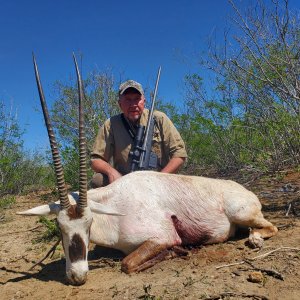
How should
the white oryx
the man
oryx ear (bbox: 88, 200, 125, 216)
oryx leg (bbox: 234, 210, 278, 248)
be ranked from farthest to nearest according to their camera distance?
the man → oryx leg (bbox: 234, 210, 278, 248) → oryx ear (bbox: 88, 200, 125, 216) → the white oryx

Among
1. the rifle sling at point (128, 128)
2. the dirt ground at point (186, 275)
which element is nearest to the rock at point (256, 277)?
the dirt ground at point (186, 275)

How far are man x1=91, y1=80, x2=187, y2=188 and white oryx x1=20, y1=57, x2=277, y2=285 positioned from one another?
4.29ft

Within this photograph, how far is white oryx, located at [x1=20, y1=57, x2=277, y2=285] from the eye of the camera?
389cm

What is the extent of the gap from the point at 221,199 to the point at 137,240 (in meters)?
1.20

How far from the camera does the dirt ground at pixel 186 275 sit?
3244 millimetres

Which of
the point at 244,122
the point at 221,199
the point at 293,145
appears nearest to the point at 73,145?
the point at 244,122

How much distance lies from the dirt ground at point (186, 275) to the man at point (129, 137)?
1621mm

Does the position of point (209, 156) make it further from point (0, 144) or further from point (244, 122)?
point (0, 144)

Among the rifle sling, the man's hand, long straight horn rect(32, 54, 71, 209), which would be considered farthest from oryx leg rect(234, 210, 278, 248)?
the rifle sling

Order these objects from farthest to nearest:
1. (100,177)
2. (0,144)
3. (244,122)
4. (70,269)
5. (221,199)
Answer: (0,144) → (244,122) → (100,177) → (221,199) → (70,269)

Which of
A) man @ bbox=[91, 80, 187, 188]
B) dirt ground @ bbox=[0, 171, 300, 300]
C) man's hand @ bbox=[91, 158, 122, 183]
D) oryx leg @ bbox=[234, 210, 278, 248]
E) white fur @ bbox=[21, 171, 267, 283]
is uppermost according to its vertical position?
man @ bbox=[91, 80, 187, 188]

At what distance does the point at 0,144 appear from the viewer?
1060 cm

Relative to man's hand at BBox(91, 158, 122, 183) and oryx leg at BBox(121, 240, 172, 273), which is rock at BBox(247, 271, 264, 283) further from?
man's hand at BBox(91, 158, 122, 183)

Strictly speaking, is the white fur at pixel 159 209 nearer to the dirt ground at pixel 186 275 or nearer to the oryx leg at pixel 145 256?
the oryx leg at pixel 145 256
